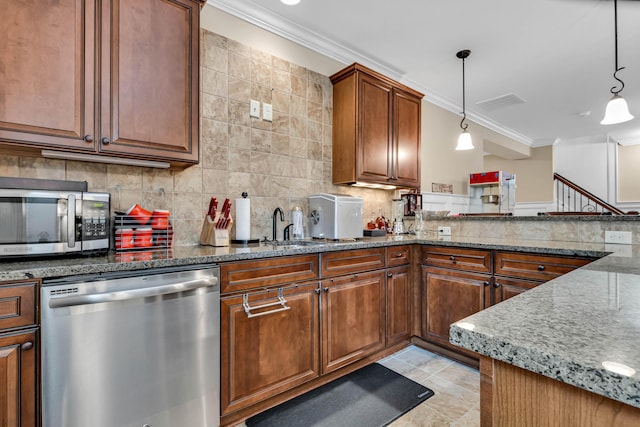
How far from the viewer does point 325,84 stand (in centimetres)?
292

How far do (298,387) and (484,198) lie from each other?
3.90m

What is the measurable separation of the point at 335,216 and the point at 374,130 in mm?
955

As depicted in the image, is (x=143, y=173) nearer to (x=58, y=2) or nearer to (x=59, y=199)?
(x=59, y=199)

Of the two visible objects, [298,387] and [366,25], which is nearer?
[298,387]

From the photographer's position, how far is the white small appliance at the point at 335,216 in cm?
247

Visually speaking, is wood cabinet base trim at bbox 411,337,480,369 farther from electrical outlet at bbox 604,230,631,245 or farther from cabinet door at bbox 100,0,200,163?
cabinet door at bbox 100,0,200,163

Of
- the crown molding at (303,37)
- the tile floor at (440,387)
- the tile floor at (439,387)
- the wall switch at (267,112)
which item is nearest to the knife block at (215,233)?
the wall switch at (267,112)

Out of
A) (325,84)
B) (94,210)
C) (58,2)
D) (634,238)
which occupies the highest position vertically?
(325,84)

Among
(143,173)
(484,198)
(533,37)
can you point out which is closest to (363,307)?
(143,173)

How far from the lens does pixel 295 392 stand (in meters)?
1.92

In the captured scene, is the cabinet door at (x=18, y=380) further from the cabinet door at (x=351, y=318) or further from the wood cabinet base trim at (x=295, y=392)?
the cabinet door at (x=351, y=318)

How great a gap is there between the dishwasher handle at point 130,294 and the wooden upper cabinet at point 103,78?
755 millimetres

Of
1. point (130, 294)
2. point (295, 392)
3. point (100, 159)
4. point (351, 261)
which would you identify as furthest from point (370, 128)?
point (130, 294)

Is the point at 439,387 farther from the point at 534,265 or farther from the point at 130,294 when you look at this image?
the point at 130,294
